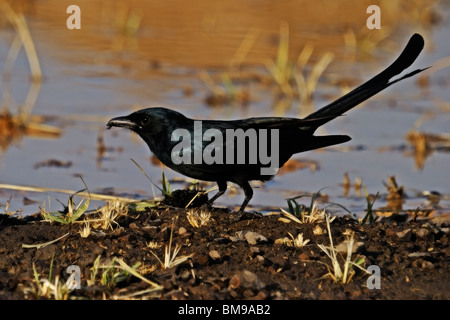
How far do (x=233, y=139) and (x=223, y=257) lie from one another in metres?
0.94

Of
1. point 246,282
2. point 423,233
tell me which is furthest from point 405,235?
point 246,282

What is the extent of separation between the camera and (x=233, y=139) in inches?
217

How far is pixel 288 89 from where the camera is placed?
1088cm

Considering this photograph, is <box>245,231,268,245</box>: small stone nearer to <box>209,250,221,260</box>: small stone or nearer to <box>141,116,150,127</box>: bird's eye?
<box>209,250,221,260</box>: small stone

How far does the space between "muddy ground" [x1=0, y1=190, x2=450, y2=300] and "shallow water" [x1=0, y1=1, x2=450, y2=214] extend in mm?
1247

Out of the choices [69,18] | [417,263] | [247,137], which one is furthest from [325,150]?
[69,18]

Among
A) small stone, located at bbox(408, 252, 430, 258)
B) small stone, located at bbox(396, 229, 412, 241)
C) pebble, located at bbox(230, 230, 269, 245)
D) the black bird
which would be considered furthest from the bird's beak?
small stone, located at bbox(408, 252, 430, 258)

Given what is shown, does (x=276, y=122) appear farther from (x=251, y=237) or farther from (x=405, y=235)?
(x=405, y=235)

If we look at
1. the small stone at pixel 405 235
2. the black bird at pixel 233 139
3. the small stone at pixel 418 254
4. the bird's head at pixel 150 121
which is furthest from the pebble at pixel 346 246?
the bird's head at pixel 150 121

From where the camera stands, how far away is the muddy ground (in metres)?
4.43

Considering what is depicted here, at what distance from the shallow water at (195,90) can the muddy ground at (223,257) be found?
1.25 metres

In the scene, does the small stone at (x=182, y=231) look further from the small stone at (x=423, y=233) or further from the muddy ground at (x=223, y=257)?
the small stone at (x=423, y=233)

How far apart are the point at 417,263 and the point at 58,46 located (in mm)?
9307

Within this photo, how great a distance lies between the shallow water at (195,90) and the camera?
780cm
